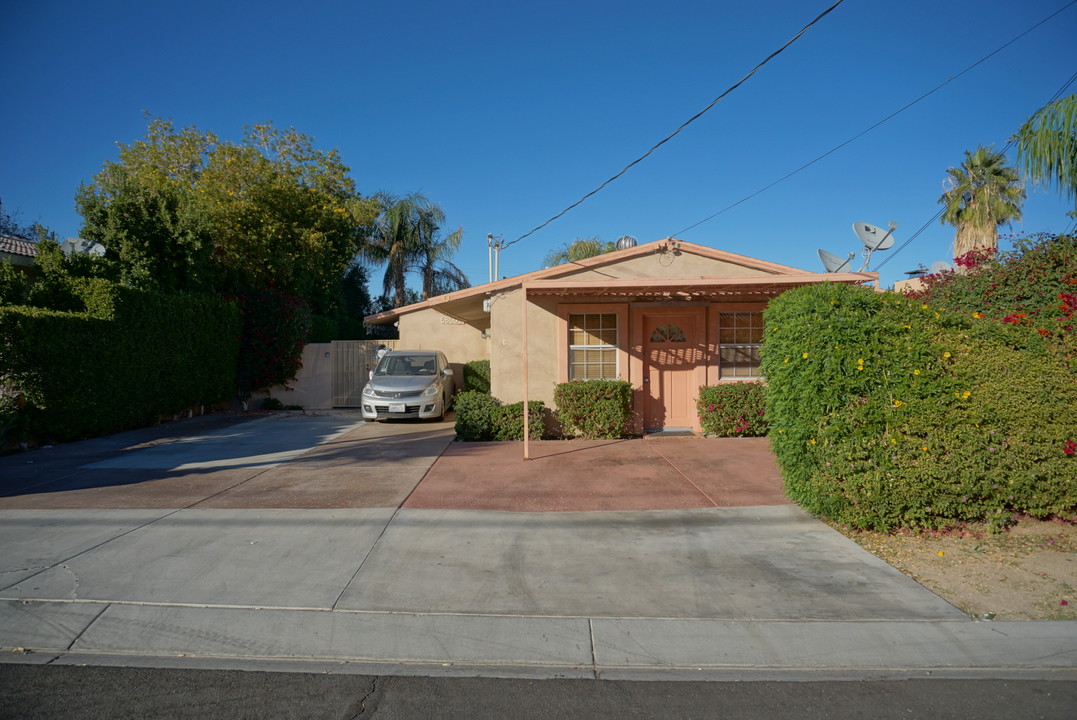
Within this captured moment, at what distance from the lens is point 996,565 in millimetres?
4750

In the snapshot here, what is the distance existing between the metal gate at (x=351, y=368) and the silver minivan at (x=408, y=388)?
2.77 m

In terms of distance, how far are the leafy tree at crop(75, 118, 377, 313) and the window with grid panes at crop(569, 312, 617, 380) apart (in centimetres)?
973

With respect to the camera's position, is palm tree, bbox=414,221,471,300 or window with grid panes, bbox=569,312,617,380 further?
palm tree, bbox=414,221,471,300

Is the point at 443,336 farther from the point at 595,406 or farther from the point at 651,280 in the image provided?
the point at 651,280

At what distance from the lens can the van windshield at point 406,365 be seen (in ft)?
45.1

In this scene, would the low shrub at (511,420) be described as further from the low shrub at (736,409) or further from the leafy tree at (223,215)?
the leafy tree at (223,215)

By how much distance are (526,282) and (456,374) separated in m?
7.52

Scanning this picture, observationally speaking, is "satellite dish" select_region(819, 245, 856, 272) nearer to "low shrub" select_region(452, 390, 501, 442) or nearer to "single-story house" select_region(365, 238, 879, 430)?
"single-story house" select_region(365, 238, 879, 430)

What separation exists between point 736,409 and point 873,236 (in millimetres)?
3481

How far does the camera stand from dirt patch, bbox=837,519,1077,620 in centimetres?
412

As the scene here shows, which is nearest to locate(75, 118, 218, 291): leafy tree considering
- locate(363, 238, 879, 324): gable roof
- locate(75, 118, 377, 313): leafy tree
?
locate(75, 118, 377, 313): leafy tree

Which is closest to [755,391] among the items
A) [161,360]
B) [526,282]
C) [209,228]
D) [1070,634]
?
[526,282]

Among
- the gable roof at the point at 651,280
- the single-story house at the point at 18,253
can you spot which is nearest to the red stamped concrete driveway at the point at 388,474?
the gable roof at the point at 651,280

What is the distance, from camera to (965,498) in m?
5.28
